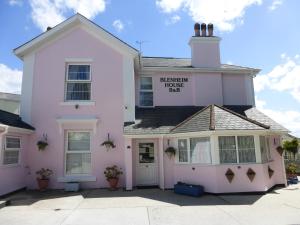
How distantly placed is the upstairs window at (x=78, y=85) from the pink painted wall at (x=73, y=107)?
27 cm

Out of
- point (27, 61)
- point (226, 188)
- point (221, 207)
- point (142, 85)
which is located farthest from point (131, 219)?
point (27, 61)

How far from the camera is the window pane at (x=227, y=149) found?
428 inches

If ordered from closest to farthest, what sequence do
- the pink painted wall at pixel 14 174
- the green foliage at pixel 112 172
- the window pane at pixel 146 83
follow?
the pink painted wall at pixel 14 174
the green foliage at pixel 112 172
the window pane at pixel 146 83

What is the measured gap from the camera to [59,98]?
41.6 feet

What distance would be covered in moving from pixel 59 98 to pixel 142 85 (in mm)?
4546

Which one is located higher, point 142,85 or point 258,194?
point 142,85

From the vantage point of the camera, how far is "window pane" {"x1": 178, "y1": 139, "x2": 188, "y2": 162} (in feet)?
38.9

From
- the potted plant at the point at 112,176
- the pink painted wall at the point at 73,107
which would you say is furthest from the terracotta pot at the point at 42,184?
the potted plant at the point at 112,176

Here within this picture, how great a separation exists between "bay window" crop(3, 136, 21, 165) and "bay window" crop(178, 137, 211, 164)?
744 cm

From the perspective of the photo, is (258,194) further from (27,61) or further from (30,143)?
(27,61)

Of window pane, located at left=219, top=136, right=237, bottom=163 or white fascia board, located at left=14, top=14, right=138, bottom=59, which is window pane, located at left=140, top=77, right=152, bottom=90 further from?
window pane, located at left=219, top=136, right=237, bottom=163

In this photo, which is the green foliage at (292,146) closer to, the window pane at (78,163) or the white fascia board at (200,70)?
the white fascia board at (200,70)

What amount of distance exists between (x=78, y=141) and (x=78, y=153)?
0.58 metres

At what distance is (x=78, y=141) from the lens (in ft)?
41.1
